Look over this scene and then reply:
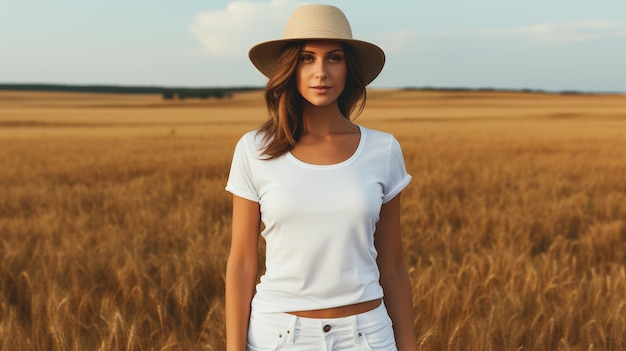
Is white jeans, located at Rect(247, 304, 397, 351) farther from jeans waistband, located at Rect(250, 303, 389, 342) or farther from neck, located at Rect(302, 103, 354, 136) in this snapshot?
neck, located at Rect(302, 103, 354, 136)

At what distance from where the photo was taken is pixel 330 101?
4.72 feet

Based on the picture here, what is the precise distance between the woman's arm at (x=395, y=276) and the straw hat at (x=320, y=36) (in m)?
0.37

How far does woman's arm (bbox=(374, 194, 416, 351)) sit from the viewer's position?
4.97 feet

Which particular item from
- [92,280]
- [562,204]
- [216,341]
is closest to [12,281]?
[92,280]

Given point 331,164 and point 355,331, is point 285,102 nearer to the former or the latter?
point 331,164

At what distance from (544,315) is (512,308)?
16 centimetres

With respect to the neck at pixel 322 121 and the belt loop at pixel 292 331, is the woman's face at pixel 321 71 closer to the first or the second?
the neck at pixel 322 121

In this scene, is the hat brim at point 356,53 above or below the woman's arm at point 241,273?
above

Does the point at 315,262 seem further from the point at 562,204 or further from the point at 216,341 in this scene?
the point at 562,204

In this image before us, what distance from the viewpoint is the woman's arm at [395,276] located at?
1.52 meters

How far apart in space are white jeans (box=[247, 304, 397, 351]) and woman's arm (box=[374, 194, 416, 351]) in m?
0.13

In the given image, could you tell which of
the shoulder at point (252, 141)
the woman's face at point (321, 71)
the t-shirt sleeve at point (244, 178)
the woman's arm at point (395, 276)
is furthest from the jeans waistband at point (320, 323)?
the woman's face at point (321, 71)

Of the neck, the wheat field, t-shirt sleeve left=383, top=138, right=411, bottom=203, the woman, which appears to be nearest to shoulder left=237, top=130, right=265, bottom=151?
the woman

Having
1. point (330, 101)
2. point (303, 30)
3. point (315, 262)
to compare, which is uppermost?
point (303, 30)
